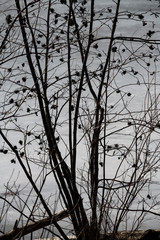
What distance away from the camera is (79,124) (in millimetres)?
4488

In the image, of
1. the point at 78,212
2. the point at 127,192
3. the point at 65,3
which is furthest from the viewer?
the point at 65,3

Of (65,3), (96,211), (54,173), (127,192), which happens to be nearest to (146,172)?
(127,192)

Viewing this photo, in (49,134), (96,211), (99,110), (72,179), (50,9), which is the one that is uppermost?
(50,9)

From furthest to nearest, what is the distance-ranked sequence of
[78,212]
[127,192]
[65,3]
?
[65,3], [78,212], [127,192]

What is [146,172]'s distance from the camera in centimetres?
385

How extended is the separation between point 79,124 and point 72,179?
0.65 meters

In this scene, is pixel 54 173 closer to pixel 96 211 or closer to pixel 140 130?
pixel 96 211

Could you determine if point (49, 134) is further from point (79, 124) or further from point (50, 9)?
point (50, 9)

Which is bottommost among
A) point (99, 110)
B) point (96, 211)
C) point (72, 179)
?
point (96, 211)

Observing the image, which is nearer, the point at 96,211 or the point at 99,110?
the point at 96,211

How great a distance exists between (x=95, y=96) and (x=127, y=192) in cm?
124

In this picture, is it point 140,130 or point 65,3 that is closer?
point 140,130

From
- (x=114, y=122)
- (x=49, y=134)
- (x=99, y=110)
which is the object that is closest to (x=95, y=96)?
(x=99, y=110)

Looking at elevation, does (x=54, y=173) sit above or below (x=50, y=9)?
below
